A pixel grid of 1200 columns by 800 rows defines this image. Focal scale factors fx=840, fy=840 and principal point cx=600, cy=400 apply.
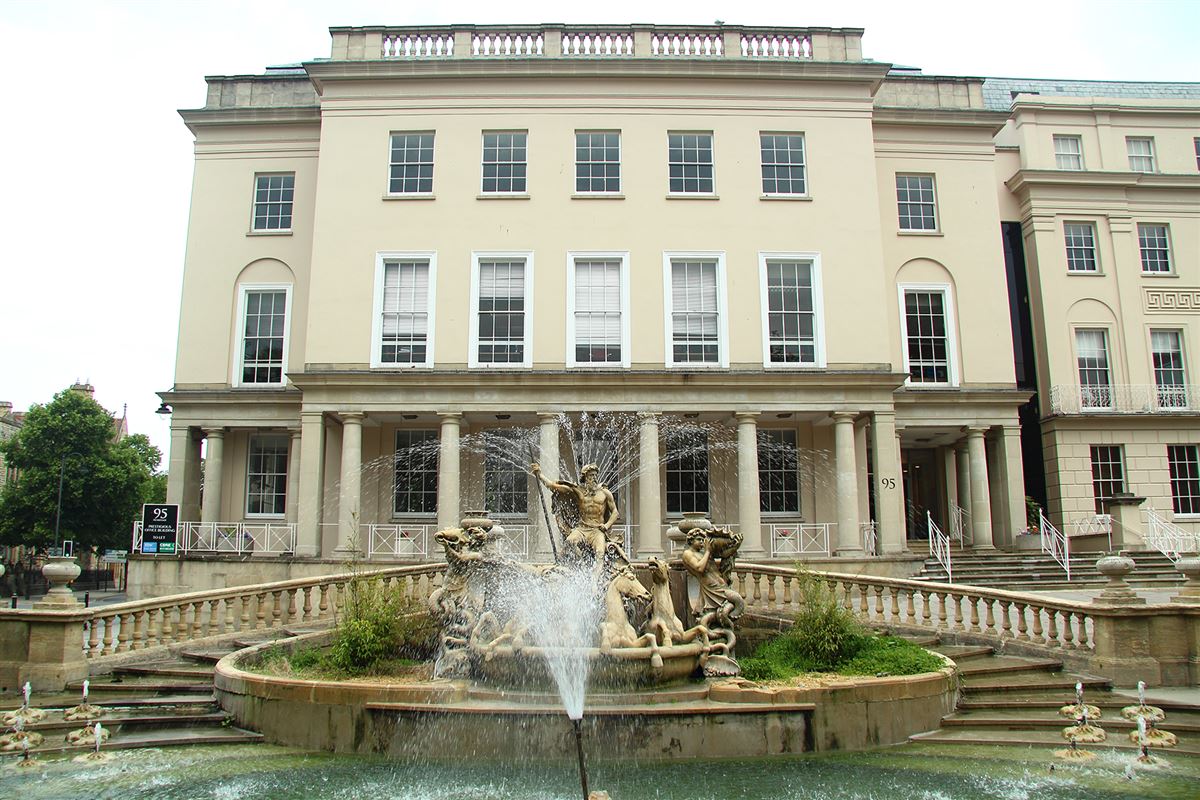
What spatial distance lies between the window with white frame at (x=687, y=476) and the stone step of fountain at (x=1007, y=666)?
11735 millimetres

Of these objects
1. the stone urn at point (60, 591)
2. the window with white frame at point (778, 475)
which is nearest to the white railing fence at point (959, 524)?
the window with white frame at point (778, 475)

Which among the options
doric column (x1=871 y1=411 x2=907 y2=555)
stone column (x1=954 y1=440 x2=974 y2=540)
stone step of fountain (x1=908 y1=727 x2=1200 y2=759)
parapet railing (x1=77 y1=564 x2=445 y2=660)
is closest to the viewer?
stone step of fountain (x1=908 y1=727 x2=1200 y2=759)

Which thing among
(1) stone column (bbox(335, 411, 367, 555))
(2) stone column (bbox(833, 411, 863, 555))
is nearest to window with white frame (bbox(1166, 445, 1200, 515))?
(2) stone column (bbox(833, 411, 863, 555))

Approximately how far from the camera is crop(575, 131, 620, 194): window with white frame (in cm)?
2420

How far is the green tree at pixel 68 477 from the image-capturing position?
41750mm

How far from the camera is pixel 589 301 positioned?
23562mm

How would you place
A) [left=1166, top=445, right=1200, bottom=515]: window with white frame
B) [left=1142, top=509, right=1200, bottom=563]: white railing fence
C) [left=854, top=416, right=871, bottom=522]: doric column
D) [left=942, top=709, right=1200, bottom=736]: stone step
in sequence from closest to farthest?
[left=942, top=709, right=1200, bottom=736]: stone step
[left=854, top=416, right=871, bottom=522]: doric column
[left=1142, top=509, right=1200, bottom=563]: white railing fence
[left=1166, top=445, right=1200, bottom=515]: window with white frame

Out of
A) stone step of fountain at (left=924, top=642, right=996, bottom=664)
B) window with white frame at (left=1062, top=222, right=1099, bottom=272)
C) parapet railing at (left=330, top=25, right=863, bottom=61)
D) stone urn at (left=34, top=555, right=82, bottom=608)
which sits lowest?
stone step of fountain at (left=924, top=642, right=996, bottom=664)

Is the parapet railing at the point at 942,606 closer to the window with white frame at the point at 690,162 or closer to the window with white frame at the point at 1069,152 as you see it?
the window with white frame at the point at 690,162

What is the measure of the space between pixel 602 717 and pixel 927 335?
2019cm

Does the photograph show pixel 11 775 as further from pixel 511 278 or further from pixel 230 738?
pixel 511 278

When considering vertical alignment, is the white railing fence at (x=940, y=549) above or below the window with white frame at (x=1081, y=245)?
below

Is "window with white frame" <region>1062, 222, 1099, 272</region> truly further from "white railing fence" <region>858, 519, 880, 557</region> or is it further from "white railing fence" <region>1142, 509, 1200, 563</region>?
"white railing fence" <region>858, 519, 880, 557</region>

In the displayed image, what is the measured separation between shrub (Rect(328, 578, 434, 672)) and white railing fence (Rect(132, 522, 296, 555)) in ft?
39.3
